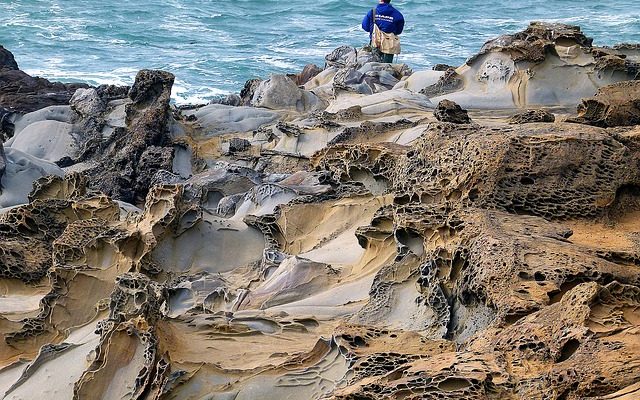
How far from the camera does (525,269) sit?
314 cm

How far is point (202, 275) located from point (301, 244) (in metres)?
0.65

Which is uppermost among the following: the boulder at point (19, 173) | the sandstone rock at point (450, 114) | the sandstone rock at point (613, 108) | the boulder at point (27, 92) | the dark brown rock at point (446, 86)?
the sandstone rock at point (613, 108)

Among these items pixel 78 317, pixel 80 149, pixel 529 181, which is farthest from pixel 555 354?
pixel 80 149

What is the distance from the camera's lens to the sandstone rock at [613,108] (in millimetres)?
5527

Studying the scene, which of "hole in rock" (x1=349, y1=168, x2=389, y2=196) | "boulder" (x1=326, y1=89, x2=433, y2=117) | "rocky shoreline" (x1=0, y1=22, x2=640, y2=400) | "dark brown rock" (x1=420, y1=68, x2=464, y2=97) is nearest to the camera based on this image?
"rocky shoreline" (x1=0, y1=22, x2=640, y2=400)

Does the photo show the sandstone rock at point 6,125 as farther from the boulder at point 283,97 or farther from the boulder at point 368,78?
the boulder at point 368,78

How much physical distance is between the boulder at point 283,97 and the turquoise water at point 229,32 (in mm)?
4945

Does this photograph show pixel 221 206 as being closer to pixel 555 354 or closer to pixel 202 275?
pixel 202 275

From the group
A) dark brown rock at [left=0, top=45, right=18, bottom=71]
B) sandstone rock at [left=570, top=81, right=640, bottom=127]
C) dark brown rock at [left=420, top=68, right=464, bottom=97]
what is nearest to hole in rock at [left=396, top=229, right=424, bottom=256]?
sandstone rock at [left=570, top=81, right=640, bottom=127]

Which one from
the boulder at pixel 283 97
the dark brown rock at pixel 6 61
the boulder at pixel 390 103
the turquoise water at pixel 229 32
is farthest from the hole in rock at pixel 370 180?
the turquoise water at pixel 229 32

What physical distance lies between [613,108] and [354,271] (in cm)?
218

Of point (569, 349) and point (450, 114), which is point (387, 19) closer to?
point (450, 114)

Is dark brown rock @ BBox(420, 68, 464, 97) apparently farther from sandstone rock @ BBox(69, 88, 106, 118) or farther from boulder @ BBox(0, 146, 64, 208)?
boulder @ BBox(0, 146, 64, 208)

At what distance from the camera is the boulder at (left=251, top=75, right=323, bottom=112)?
30.3 ft
